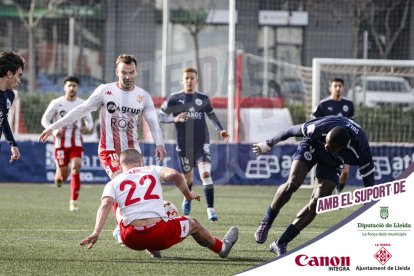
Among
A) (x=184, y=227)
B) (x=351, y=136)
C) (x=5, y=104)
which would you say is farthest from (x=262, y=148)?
(x=5, y=104)

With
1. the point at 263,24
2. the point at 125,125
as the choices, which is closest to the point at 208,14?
the point at 263,24

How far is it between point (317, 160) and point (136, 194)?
2.31 metres

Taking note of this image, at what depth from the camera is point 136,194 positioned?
8820 millimetres

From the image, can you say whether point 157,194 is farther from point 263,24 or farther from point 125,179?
point 263,24

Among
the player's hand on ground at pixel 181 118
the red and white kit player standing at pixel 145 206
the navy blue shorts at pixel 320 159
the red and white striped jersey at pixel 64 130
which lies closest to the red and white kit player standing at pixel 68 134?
the red and white striped jersey at pixel 64 130

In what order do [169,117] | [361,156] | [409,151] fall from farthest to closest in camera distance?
[409,151], [169,117], [361,156]

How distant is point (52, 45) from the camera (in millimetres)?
35500

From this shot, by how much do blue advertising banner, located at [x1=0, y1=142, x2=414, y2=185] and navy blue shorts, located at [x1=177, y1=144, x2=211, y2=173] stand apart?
20.4ft

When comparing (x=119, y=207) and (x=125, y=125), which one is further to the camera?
(x=125, y=125)

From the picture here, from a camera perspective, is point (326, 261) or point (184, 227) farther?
point (184, 227)

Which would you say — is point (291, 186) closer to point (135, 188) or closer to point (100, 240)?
point (135, 188)

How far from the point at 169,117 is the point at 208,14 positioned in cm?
1961

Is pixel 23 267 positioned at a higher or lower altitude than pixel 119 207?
lower

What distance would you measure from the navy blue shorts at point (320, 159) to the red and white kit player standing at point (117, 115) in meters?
1.80
